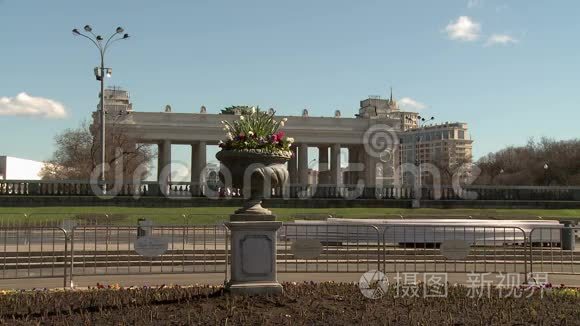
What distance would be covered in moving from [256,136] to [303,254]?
4202mm

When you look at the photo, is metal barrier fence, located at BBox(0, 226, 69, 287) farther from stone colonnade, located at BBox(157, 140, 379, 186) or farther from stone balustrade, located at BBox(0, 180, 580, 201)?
stone colonnade, located at BBox(157, 140, 379, 186)

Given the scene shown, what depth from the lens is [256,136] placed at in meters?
10.2

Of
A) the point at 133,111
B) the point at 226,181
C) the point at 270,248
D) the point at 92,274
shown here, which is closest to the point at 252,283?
the point at 270,248

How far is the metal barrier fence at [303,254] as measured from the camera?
13.8m

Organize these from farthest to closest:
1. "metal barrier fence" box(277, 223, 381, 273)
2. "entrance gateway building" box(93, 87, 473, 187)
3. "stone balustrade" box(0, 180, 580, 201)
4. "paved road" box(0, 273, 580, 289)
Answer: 1. "entrance gateway building" box(93, 87, 473, 187)
2. "stone balustrade" box(0, 180, 580, 201)
3. "metal barrier fence" box(277, 223, 381, 273)
4. "paved road" box(0, 273, 580, 289)

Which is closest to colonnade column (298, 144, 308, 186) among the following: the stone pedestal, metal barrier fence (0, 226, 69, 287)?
metal barrier fence (0, 226, 69, 287)

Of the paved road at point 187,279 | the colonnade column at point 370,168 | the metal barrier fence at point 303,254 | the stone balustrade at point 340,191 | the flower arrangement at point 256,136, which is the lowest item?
the paved road at point 187,279

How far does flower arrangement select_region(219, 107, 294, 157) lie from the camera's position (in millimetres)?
10070

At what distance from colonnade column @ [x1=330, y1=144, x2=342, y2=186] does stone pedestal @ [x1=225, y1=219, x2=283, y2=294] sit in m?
86.3

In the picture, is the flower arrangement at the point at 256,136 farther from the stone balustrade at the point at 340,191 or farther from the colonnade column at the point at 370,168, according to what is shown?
Result: the colonnade column at the point at 370,168

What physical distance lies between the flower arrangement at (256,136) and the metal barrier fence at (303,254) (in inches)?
143

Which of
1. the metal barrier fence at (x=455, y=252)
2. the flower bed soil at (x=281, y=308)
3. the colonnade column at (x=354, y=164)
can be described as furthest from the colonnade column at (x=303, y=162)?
the flower bed soil at (x=281, y=308)

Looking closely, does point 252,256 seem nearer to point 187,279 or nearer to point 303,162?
point 187,279

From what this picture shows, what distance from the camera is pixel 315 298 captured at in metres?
10.0
